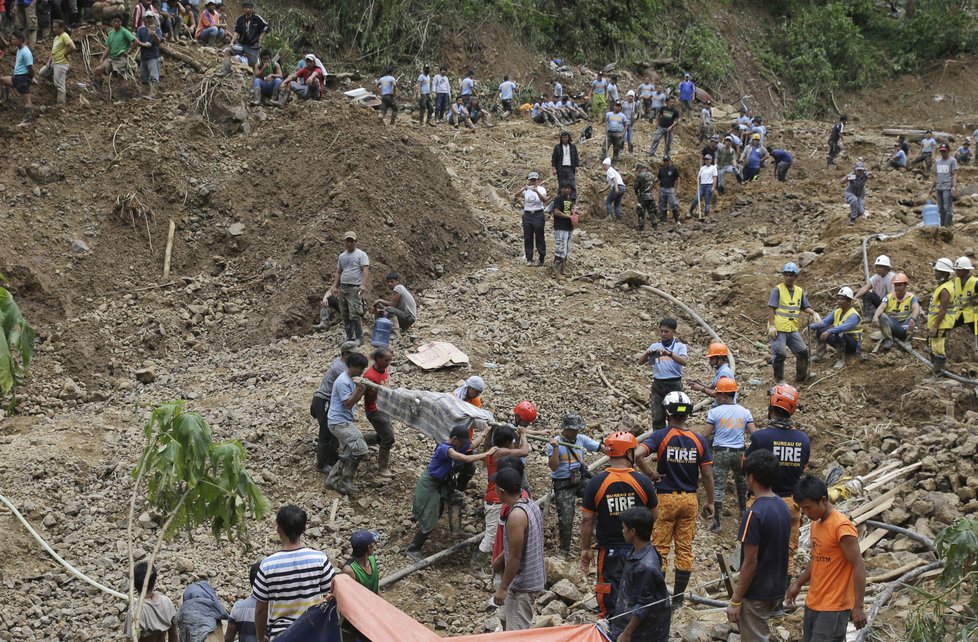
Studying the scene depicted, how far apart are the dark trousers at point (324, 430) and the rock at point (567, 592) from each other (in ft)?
9.61

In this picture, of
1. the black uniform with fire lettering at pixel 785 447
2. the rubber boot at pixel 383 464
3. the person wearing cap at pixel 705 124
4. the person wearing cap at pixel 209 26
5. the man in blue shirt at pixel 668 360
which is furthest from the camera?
the person wearing cap at pixel 705 124

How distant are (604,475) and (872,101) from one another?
31604 millimetres

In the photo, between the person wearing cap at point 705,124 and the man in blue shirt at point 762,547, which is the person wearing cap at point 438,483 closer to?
the man in blue shirt at point 762,547

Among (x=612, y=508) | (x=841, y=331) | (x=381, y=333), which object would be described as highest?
(x=612, y=508)

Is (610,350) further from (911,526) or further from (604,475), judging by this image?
(604,475)

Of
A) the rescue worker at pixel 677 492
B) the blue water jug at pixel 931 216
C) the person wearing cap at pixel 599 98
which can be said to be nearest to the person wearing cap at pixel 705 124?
the person wearing cap at pixel 599 98

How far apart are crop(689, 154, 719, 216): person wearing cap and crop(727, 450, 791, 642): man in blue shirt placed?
44.1 ft

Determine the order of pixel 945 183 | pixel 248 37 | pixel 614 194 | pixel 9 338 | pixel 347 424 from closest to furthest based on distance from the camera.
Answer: pixel 9 338
pixel 347 424
pixel 945 183
pixel 614 194
pixel 248 37

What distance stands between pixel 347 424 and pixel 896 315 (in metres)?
7.04

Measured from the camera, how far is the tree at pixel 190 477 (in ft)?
19.4

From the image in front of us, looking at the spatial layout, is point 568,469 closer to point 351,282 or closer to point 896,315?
point 351,282

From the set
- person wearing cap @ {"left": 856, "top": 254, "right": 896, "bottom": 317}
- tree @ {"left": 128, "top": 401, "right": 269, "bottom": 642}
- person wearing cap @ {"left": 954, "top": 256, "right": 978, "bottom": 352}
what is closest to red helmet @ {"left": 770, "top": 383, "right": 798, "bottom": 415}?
tree @ {"left": 128, "top": 401, "right": 269, "bottom": 642}

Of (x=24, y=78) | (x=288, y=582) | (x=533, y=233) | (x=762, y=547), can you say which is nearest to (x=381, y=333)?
(x=533, y=233)

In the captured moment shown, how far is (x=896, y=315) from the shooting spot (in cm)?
1270
